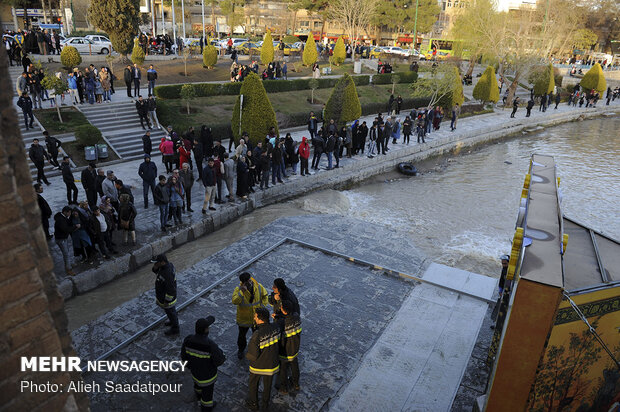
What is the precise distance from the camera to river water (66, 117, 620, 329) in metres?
9.34

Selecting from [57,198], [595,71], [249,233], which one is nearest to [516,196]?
[249,233]

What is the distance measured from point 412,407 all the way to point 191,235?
6.40m

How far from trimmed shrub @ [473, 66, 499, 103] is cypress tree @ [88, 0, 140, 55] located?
21898 mm

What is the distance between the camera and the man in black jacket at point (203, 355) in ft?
15.4

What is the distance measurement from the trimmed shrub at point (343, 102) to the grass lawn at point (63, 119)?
931 cm

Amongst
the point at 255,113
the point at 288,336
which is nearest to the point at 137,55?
the point at 255,113

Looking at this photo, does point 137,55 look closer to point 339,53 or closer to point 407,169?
point 407,169

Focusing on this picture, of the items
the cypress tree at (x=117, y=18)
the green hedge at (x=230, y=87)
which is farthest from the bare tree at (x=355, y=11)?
the cypress tree at (x=117, y=18)

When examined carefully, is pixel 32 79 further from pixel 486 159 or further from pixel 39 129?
pixel 486 159

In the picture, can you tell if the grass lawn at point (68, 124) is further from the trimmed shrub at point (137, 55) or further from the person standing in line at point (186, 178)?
the trimmed shrub at point (137, 55)

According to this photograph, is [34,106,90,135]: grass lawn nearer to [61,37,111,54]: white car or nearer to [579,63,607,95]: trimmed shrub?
[61,37,111,54]: white car

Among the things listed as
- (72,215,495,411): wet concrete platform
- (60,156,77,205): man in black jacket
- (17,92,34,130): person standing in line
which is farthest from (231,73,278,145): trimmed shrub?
(17,92,34,130): person standing in line

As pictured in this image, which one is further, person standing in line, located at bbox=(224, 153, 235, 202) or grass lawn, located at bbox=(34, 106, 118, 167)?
grass lawn, located at bbox=(34, 106, 118, 167)

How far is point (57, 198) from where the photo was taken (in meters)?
11.0
